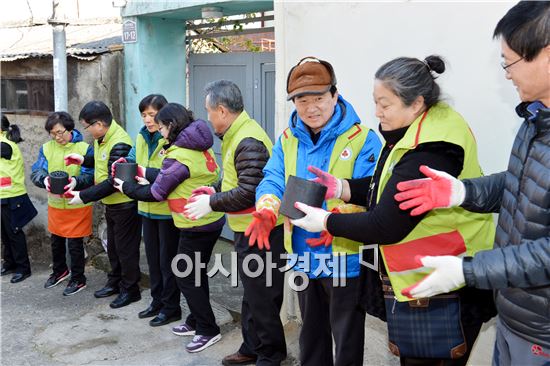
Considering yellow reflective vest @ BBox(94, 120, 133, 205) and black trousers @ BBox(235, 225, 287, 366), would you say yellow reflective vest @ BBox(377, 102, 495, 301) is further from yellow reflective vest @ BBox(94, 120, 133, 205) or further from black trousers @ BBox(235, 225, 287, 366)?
yellow reflective vest @ BBox(94, 120, 133, 205)

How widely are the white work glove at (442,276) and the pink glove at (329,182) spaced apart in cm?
79

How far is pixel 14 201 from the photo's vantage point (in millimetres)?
5883

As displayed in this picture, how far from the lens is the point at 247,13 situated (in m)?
5.75

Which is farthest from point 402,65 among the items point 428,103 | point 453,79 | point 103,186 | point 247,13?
point 247,13

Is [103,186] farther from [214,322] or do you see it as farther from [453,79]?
[453,79]

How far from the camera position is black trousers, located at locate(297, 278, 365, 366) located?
276 cm

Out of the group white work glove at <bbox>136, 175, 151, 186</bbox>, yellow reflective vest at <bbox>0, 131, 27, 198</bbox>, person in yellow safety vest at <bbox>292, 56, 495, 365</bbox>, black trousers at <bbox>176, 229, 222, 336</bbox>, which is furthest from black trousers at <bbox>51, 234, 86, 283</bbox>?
person in yellow safety vest at <bbox>292, 56, 495, 365</bbox>

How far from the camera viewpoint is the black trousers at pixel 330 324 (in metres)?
2.76

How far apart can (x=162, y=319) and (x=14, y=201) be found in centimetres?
234

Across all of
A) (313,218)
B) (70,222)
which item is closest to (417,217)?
(313,218)

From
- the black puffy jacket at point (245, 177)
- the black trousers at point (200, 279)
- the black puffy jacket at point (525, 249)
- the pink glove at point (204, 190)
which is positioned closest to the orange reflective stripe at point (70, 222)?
the black trousers at point (200, 279)

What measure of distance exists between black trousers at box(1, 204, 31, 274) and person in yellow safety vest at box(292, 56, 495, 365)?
4.75 meters

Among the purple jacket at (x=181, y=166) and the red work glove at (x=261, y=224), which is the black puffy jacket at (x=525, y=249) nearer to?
the red work glove at (x=261, y=224)

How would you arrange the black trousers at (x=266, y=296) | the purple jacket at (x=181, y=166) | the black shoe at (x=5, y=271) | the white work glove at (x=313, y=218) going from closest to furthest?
1. the white work glove at (x=313, y=218)
2. the black trousers at (x=266, y=296)
3. the purple jacket at (x=181, y=166)
4. the black shoe at (x=5, y=271)
